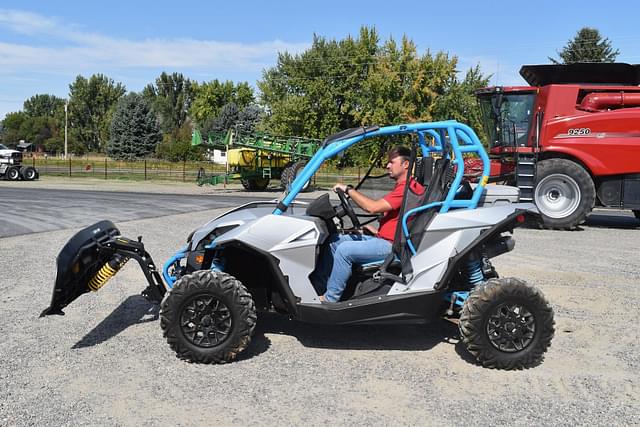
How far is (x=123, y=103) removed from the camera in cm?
6256

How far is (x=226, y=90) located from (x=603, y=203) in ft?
266

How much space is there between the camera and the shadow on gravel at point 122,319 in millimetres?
5324

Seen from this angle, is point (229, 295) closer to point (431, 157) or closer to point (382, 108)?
point (431, 157)

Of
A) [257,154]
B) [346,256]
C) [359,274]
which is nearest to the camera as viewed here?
[346,256]

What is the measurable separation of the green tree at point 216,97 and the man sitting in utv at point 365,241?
280 feet

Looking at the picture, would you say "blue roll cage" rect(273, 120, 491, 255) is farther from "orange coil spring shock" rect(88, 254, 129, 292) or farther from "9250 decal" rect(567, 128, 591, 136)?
"9250 decal" rect(567, 128, 591, 136)

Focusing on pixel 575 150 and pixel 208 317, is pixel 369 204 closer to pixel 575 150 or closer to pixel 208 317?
pixel 208 317

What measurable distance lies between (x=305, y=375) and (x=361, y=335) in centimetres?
112

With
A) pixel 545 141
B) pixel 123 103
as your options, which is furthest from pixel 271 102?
pixel 545 141

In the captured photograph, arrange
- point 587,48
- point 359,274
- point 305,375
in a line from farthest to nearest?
point 587,48 < point 359,274 < point 305,375

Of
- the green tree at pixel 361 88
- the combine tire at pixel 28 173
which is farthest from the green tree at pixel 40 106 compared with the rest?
the combine tire at pixel 28 173

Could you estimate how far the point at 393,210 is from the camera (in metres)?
5.09

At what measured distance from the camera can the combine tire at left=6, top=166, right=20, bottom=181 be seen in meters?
31.3

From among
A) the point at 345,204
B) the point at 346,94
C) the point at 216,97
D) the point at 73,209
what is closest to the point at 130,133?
the point at 346,94
